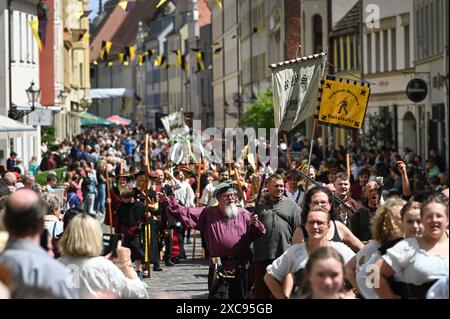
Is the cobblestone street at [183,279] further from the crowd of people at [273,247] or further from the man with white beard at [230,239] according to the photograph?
the man with white beard at [230,239]

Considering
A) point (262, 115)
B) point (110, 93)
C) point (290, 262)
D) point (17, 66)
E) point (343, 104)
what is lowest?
point (290, 262)

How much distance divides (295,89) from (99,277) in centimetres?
920

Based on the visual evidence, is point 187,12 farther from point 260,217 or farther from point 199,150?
point 260,217

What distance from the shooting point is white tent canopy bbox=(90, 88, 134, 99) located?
153250 mm

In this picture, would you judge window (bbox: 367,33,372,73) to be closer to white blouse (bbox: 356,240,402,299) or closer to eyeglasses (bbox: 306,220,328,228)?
white blouse (bbox: 356,240,402,299)

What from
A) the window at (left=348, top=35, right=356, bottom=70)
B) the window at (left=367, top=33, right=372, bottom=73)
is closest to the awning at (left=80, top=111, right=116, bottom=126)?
the window at (left=348, top=35, right=356, bottom=70)

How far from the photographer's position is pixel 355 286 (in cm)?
1043

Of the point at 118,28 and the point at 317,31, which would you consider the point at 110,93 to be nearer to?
the point at 118,28

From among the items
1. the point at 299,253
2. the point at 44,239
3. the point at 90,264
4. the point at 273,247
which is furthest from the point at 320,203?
the point at 90,264

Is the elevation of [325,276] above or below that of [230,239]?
above

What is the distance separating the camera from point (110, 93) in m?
161

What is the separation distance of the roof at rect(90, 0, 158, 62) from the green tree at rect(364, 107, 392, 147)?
117705 mm

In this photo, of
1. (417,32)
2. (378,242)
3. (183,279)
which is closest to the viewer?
(378,242)
